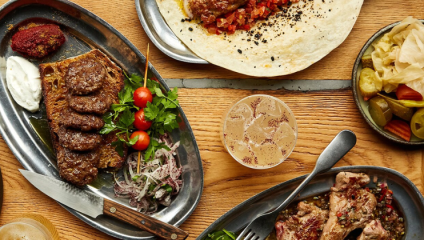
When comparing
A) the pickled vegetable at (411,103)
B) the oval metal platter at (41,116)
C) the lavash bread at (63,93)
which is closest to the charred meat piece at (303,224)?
the oval metal platter at (41,116)

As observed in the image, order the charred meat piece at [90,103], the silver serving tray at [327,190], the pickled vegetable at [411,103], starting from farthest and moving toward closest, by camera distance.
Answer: the silver serving tray at [327,190]
the pickled vegetable at [411,103]
the charred meat piece at [90,103]

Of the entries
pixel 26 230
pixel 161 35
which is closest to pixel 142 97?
pixel 161 35

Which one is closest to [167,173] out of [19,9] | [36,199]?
Answer: [36,199]

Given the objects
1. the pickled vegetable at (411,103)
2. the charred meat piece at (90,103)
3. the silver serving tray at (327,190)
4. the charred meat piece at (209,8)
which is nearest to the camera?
the charred meat piece at (90,103)

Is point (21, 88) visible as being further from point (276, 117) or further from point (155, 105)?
point (276, 117)

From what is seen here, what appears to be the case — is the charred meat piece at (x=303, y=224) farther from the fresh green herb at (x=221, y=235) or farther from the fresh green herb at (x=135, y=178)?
the fresh green herb at (x=135, y=178)

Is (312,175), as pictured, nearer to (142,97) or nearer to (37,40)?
(142,97)
